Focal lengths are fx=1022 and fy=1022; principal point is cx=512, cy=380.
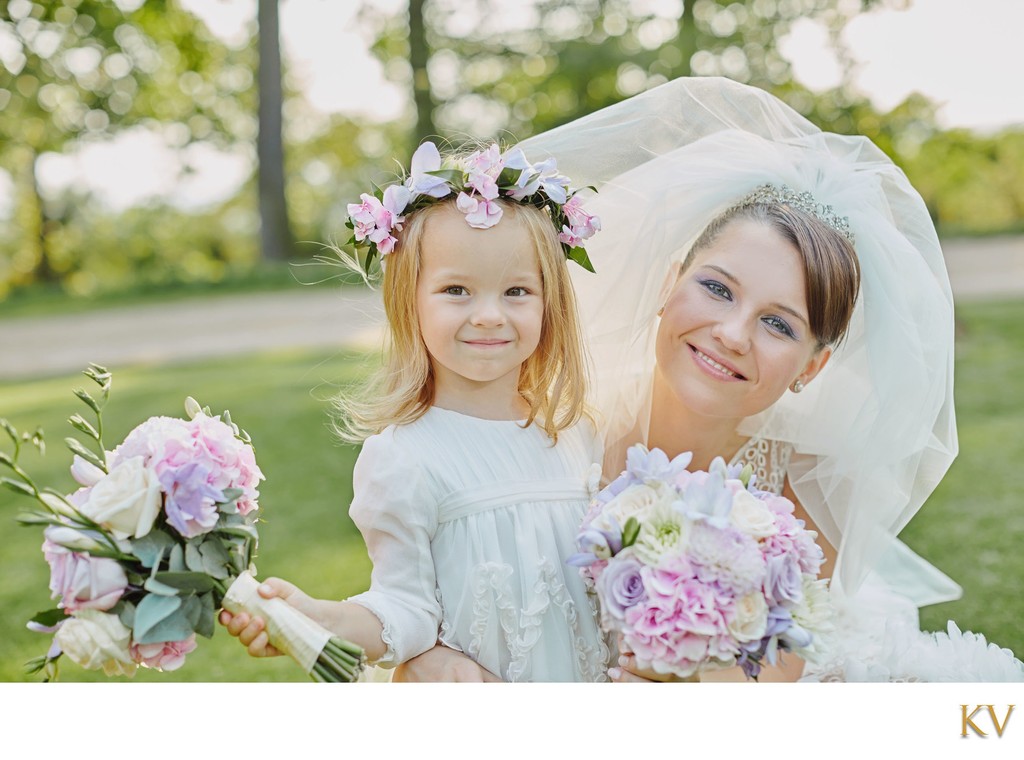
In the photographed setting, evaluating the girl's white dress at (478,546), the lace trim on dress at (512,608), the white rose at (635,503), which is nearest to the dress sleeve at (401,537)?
the girl's white dress at (478,546)

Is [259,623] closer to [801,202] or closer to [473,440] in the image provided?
[473,440]

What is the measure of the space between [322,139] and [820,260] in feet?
74.4

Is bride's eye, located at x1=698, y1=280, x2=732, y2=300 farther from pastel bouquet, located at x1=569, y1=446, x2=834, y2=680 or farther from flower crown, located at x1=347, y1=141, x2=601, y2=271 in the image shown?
pastel bouquet, located at x1=569, y1=446, x2=834, y2=680

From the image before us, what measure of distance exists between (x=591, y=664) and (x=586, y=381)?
734 mm

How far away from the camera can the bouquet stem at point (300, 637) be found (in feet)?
6.68

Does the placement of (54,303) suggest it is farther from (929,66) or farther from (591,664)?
(591,664)

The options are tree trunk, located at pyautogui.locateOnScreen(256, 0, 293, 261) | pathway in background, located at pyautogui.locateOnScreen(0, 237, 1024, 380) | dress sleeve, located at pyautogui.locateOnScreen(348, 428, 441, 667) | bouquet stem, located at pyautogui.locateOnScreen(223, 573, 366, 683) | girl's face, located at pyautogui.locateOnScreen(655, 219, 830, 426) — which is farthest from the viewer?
tree trunk, located at pyautogui.locateOnScreen(256, 0, 293, 261)

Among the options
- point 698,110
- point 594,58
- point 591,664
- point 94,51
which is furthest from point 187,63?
point 591,664

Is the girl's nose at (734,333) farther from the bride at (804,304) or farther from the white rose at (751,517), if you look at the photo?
the white rose at (751,517)

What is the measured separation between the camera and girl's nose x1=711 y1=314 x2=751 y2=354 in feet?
8.71

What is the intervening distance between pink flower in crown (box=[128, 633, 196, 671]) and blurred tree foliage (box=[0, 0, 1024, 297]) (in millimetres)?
1162

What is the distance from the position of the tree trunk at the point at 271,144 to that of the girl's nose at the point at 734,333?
36.8ft

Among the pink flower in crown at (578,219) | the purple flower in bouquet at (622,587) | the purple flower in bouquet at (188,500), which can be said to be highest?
the pink flower in crown at (578,219)
